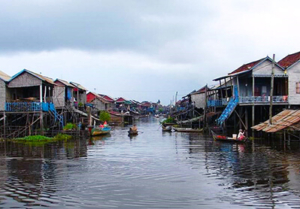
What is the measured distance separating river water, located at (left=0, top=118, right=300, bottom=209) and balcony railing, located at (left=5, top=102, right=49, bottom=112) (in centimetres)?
825

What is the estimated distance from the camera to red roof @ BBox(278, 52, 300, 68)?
1315 inches

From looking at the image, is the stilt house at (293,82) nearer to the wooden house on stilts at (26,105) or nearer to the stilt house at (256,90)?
the stilt house at (256,90)

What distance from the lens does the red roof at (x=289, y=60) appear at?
3341 cm

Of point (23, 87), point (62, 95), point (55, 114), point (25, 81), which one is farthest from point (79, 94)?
point (25, 81)

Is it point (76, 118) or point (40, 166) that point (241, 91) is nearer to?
point (76, 118)

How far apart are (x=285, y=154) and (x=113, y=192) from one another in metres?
12.1

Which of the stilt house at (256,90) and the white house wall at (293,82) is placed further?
the white house wall at (293,82)

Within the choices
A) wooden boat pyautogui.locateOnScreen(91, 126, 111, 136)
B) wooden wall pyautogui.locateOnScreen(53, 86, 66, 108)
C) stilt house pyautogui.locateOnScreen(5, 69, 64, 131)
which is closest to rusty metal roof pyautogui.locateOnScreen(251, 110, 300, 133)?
wooden boat pyautogui.locateOnScreen(91, 126, 111, 136)

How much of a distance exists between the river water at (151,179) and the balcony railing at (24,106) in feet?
27.1

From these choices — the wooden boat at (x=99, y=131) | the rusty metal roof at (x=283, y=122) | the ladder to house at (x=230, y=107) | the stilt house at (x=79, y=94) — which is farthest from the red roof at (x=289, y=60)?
the stilt house at (x=79, y=94)

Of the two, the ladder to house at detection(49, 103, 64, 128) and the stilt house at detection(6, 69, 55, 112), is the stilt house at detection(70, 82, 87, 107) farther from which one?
the stilt house at detection(6, 69, 55, 112)

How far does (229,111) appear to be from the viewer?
32.4m

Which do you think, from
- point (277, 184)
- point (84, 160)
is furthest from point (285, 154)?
point (84, 160)

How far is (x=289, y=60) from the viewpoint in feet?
116
